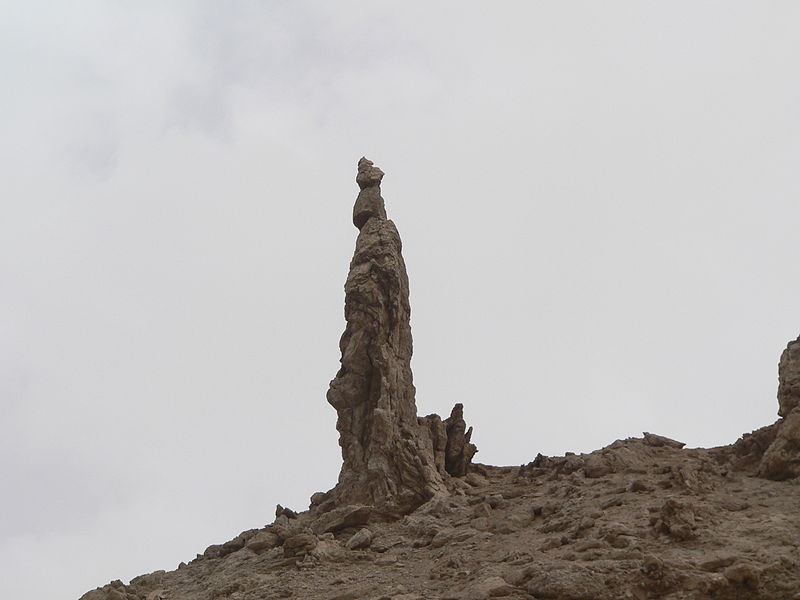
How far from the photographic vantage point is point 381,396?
29672 millimetres

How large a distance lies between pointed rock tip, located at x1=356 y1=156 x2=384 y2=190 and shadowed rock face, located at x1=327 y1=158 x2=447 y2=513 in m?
1.26

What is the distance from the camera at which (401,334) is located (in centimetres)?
3189

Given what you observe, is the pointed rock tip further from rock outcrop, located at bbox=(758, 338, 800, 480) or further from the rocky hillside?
rock outcrop, located at bbox=(758, 338, 800, 480)

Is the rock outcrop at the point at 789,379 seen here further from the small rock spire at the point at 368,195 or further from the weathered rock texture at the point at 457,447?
the small rock spire at the point at 368,195

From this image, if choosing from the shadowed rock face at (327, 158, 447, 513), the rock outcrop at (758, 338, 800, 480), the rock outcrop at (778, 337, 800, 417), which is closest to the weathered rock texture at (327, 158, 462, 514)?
the shadowed rock face at (327, 158, 447, 513)

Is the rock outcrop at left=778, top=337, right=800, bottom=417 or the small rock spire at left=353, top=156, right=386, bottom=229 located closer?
the rock outcrop at left=778, top=337, right=800, bottom=417

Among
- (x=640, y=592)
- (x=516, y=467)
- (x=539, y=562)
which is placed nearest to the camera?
(x=640, y=592)

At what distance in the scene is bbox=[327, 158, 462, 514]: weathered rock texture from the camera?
28.2 m

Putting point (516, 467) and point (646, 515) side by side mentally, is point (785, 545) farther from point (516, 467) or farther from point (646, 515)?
point (516, 467)

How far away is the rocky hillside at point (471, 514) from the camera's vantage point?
745 inches

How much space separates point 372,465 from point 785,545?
41.8ft

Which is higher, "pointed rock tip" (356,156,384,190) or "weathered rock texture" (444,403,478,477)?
"pointed rock tip" (356,156,384,190)

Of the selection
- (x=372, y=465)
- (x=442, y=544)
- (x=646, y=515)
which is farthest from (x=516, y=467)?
(x=646, y=515)

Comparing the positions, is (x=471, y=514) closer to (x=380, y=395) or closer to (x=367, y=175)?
(x=380, y=395)
